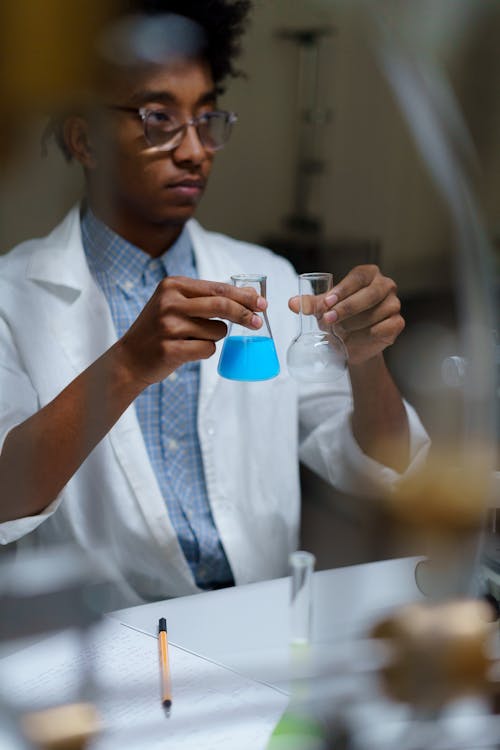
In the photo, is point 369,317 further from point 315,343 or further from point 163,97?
point 163,97

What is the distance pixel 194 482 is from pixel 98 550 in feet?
1.02

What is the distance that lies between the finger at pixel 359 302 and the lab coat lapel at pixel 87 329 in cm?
24

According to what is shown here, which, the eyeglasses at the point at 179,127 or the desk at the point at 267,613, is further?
the eyeglasses at the point at 179,127

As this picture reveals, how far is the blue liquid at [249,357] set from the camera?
32.4 inches

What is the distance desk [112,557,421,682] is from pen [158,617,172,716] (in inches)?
0.7

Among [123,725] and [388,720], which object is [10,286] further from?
[388,720]

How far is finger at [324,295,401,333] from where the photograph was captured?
0.76 metres

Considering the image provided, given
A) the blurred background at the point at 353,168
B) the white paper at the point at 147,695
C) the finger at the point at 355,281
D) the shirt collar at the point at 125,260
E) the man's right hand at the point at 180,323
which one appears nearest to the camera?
the blurred background at the point at 353,168

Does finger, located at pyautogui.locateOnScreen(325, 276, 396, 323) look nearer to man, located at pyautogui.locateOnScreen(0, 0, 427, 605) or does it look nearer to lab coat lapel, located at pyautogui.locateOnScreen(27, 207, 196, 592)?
man, located at pyautogui.locateOnScreen(0, 0, 427, 605)

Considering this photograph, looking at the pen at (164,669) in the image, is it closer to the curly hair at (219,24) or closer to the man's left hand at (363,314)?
the man's left hand at (363,314)

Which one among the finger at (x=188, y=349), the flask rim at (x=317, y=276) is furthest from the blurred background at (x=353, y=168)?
the finger at (x=188, y=349)

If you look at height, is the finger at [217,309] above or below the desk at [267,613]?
above

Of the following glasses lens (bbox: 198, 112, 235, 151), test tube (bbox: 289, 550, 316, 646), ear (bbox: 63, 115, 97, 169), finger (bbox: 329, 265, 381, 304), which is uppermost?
glasses lens (bbox: 198, 112, 235, 151)

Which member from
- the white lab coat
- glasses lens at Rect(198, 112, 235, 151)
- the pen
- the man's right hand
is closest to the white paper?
the pen
